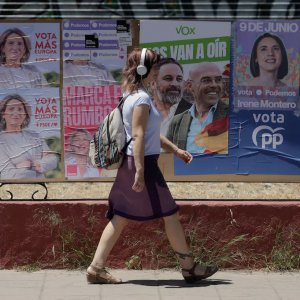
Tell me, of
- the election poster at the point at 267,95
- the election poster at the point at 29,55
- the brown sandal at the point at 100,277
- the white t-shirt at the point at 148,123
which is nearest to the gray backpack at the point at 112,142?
the white t-shirt at the point at 148,123

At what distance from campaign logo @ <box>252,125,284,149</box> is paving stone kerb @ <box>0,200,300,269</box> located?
19.9 inches

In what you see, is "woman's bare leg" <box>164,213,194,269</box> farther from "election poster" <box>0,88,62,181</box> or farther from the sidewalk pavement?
"election poster" <box>0,88,62,181</box>

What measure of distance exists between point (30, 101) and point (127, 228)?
1.30m

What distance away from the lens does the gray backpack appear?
520cm

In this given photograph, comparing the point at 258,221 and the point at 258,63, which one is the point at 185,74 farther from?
the point at 258,221

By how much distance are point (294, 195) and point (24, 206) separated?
10.0ft

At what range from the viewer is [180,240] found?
5.30m

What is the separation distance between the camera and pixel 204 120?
601cm

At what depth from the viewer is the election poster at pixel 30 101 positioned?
5.91 m

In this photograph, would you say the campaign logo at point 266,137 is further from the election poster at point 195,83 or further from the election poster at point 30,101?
the election poster at point 30,101

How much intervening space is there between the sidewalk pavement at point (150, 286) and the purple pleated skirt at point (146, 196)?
555mm

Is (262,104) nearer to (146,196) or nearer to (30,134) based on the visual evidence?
(146,196)

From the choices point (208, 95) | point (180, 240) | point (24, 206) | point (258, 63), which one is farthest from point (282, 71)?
point (24, 206)

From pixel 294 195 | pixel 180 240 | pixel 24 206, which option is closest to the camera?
pixel 180 240
